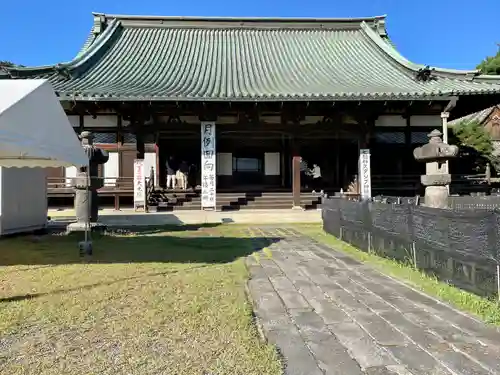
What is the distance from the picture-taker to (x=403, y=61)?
17.4m

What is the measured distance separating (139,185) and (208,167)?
259 centimetres

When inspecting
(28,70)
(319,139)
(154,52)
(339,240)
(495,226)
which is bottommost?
Answer: (339,240)

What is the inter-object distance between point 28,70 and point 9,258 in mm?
10966

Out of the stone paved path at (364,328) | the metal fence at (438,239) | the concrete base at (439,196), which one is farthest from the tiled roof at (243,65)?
the stone paved path at (364,328)

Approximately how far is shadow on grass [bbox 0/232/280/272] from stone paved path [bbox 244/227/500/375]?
171 cm

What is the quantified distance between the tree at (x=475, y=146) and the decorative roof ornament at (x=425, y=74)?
3.83m

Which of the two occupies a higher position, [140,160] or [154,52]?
[154,52]

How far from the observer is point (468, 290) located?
4.15 m

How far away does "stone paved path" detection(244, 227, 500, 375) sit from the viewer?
2574 millimetres

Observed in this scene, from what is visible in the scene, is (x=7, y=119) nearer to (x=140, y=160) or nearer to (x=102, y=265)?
(x=102, y=265)

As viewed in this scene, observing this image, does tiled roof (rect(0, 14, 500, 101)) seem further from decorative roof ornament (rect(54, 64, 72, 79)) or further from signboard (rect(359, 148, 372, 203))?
signboard (rect(359, 148, 372, 203))


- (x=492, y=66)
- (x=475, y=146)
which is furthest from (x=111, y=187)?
(x=492, y=66)

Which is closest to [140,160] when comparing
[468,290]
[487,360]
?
[468,290]

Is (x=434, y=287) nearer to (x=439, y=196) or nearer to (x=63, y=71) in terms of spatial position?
(x=439, y=196)
